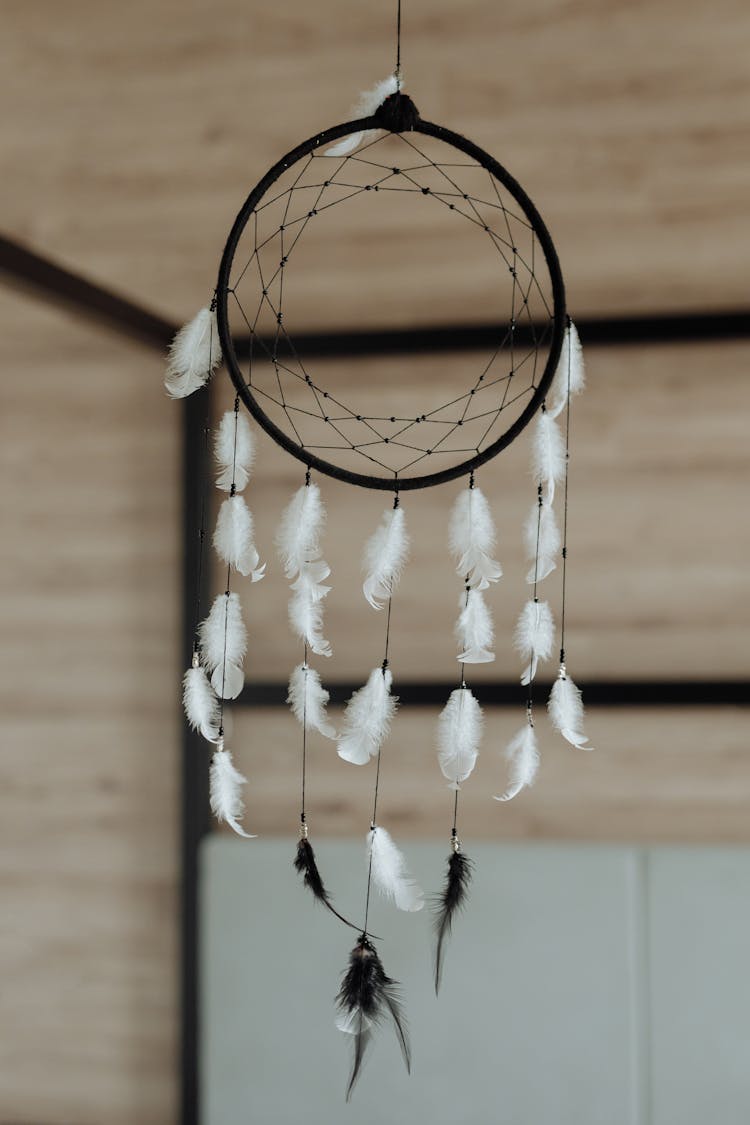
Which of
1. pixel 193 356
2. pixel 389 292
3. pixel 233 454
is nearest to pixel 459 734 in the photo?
pixel 233 454

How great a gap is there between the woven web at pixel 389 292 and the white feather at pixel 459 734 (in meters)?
0.81

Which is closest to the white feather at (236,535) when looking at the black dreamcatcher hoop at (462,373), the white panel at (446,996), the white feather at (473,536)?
the white feather at (473,536)

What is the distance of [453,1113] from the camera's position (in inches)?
75.5

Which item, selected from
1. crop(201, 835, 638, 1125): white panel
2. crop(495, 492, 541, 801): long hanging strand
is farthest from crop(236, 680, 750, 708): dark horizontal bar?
crop(495, 492, 541, 801): long hanging strand

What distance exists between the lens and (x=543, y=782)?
2.00 metres

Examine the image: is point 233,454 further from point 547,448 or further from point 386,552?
point 547,448

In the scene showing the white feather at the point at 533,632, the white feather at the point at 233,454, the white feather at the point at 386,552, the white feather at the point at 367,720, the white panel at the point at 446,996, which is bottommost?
the white panel at the point at 446,996

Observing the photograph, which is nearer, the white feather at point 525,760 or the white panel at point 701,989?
the white feather at point 525,760

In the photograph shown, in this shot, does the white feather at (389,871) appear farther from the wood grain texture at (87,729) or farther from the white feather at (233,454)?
the wood grain texture at (87,729)

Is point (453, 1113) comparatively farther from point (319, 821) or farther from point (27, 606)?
point (27, 606)

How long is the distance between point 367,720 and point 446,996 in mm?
940

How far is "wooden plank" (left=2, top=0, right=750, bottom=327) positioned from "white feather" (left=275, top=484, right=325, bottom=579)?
3.19ft

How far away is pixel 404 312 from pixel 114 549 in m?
0.78

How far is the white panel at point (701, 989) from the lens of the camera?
1852mm
